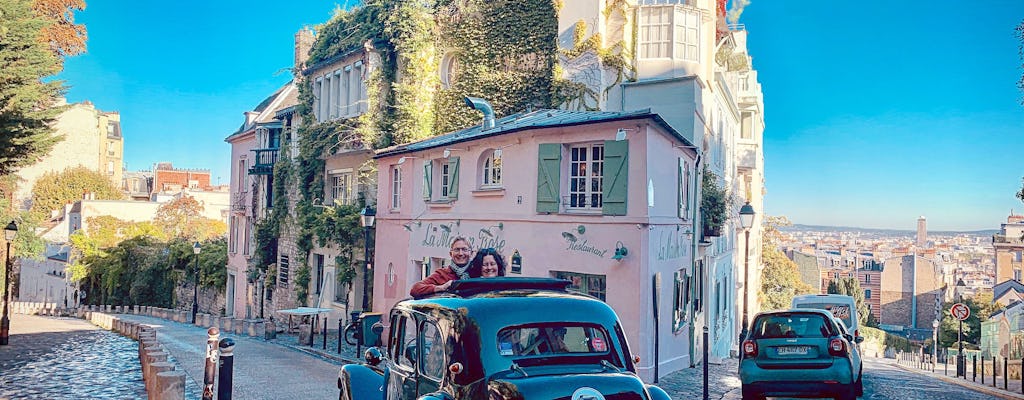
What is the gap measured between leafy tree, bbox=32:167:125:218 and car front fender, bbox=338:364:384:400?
7602 centimetres

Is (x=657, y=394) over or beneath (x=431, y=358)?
beneath

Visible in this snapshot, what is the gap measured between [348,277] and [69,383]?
14.3m

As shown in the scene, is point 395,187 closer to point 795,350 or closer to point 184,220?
point 795,350

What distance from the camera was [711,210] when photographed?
21.5m

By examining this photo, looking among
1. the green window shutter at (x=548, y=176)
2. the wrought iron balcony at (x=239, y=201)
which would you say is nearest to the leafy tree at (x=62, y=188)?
the wrought iron balcony at (x=239, y=201)

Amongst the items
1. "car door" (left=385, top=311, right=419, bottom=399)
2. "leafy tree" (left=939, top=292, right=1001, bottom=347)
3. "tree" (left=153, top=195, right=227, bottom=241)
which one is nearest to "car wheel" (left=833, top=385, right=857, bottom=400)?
"car door" (left=385, top=311, right=419, bottom=399)

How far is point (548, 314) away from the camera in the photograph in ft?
19.1

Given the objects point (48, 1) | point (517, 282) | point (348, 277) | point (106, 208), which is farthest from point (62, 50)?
point (106, 208)

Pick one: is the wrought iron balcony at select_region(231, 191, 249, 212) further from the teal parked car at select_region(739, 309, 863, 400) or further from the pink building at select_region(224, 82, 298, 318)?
the teal parked car at select_region(739, 309, 863, 400)

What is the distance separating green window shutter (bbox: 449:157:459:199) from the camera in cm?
1912

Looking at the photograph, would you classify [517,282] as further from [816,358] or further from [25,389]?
[25,389]

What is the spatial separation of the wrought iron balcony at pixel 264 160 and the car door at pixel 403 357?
Answer: 29970mm

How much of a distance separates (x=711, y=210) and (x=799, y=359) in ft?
35.1

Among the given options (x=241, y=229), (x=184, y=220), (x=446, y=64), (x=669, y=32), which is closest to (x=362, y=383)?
(x=669, y=32)
